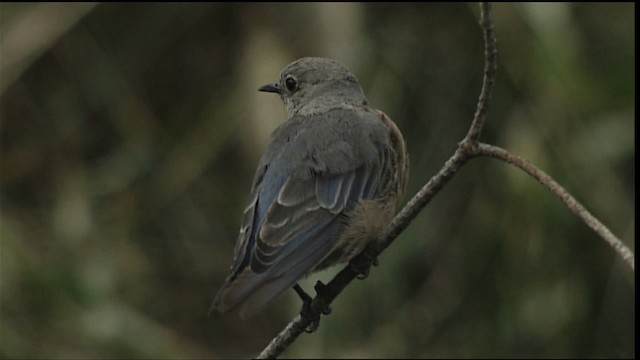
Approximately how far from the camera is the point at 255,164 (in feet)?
17.9

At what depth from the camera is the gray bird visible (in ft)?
10.1

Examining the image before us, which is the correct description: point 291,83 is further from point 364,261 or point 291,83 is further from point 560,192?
point 560,192

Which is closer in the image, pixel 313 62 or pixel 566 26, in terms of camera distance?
pixel 313 62

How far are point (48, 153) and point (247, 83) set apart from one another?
1.12 meters

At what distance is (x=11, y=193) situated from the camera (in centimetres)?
567

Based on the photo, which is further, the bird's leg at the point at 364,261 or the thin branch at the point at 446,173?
the bird's leg at the point at 364,261

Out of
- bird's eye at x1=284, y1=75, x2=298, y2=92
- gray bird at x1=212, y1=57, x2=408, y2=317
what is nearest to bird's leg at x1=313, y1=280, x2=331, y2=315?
gray bird at x1=212, y1=57, x2=408, y2=317

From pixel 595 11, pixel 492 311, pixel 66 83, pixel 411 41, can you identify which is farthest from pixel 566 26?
pixel 66 83

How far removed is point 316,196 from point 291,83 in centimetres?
73

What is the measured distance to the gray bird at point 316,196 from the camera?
3.08 m

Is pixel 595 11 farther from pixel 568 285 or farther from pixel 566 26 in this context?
pixel 568 285

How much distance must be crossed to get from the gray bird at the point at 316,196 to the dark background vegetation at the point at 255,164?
1160 millimetres

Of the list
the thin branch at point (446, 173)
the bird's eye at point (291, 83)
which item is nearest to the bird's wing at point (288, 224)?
the thin branch at point (446, 173)

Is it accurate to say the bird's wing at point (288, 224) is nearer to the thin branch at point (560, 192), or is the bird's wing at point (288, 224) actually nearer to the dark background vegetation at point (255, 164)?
the thin branch at point (560, 192)
